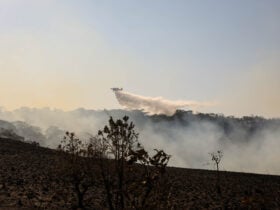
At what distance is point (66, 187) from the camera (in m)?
48.2

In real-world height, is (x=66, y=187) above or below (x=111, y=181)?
below

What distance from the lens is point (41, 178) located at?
54.2 metres

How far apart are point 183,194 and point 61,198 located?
1843cm

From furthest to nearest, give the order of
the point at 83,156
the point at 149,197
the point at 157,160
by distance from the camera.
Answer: the point at 83,156 < the point at 149,197 < the point at 157,160

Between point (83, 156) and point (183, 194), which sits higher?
point (83, 156)

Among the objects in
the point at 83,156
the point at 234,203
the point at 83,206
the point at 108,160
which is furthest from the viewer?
the point at 234,203

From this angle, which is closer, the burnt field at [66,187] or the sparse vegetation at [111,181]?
the sparse vegetation at [111,181]

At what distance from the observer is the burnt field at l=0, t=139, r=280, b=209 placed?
3759 centimetres

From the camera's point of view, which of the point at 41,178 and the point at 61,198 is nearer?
the point at 61,198

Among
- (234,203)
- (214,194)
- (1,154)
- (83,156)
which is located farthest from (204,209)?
(1,154)

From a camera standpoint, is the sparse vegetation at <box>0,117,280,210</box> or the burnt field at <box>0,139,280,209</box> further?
the burnt field at <box>0,139,280,209</box>

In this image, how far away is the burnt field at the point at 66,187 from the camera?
37594 millimetres

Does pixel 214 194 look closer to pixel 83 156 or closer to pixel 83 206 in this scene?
pixel 83 206

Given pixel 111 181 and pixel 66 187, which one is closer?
pixel 111 181
